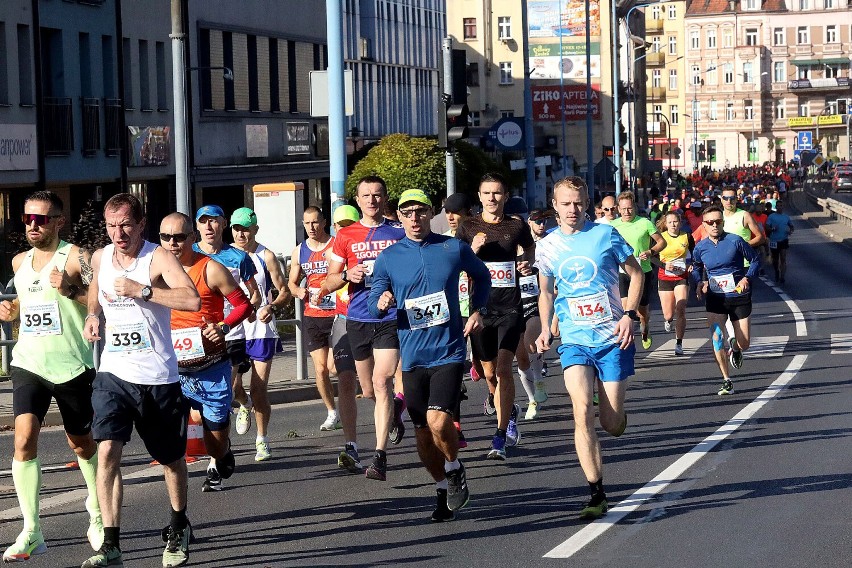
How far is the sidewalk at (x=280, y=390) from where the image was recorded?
1447cm

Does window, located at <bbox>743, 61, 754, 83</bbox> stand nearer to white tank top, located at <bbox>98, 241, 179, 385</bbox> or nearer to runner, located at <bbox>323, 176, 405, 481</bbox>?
runner, located at <bbox>323, 176, 405, 481</bbox>

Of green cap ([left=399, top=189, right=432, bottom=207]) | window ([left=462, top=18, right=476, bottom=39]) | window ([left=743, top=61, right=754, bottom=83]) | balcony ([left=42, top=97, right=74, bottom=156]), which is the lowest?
green cap ([left=399, top=189, right=432, bottom=207])

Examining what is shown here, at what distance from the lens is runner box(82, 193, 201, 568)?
773cm

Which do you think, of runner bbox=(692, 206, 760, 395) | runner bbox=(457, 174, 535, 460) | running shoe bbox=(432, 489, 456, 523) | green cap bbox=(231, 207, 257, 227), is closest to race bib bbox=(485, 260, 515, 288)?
runner bbox=(457, 174, 535, 460)

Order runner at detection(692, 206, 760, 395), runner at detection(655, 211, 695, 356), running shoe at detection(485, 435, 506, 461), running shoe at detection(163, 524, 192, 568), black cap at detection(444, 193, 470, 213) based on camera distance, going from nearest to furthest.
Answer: running shoe at detection(163, 524, 192, 568), running shoe at detection(485, 435, 506, 461), black cap at detection(444, 193, 470, 213), runner at detection(692, 206, 760, 395), runner at detection(655, 211, 695, 356)

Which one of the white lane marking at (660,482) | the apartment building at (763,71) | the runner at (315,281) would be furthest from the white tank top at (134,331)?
the apartment building at (763,71)

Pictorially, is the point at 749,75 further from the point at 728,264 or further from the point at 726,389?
the point at 726,389

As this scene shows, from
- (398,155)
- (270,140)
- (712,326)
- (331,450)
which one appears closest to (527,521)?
(331,450)

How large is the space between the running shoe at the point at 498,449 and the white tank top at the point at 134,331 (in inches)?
154

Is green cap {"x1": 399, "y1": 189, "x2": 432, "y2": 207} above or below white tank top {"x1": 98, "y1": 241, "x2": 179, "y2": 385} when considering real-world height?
above

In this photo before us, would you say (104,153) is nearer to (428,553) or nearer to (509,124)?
(509,124)

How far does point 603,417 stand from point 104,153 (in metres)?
26.7

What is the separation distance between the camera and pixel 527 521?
9.09 m

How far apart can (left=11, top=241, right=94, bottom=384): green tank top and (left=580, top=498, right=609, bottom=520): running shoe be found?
2.78m
